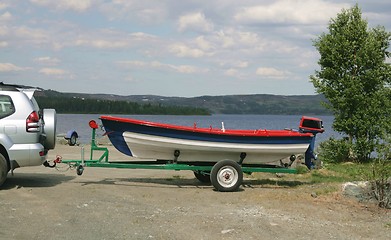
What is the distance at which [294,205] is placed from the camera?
34.0 ft

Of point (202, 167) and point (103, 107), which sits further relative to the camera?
point (103, 107)

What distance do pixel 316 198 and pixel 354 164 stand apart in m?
8.38

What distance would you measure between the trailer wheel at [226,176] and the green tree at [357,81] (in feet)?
28.3

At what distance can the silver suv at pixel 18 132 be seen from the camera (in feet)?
35.5

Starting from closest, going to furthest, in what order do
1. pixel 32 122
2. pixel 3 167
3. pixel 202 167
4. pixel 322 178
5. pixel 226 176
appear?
1. pixel 3 167
2. pixel 32 122
3. pixel 226 176
4. pixel 202 167
5. pixel 322 178

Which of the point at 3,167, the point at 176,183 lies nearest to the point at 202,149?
the point at 176,183

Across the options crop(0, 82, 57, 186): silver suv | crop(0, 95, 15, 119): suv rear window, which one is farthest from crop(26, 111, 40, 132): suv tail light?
crop(0, 95, 15, 119): suv rear window

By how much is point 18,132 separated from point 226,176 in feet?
15.4

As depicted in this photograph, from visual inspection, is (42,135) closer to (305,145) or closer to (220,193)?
(220,193)

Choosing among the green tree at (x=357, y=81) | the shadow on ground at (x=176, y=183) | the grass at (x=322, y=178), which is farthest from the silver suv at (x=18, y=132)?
the green tree at (x=357, y=81)

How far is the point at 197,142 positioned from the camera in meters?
12.2

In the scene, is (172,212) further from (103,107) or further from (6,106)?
(103,107)

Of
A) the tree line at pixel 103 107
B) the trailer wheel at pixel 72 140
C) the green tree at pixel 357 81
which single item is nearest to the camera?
the green tree at pixel 357 81

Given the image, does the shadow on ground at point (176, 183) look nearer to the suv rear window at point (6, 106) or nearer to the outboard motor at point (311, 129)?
the outboard motor at point (311, 129)
